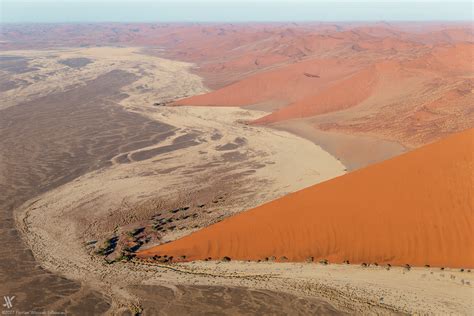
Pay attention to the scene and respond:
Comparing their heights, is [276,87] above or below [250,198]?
above

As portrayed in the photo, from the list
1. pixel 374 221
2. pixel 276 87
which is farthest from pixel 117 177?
pixel 276 87

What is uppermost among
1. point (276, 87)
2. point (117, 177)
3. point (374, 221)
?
point (276, 87)

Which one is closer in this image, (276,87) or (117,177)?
(117,177)

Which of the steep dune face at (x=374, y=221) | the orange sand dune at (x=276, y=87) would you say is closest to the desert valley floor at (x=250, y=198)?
the steep dune face at (x=374, y=221)

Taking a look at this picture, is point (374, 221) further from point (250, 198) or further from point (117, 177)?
point (117, 177)

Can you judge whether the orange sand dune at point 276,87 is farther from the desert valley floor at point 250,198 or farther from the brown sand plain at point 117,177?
the brown sand plain at point 117,177

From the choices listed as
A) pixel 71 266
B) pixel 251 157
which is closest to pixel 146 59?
pixel 251 157

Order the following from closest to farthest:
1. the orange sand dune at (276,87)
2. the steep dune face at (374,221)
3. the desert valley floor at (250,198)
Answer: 1. the desert valley floor at (250,198)
2. the steep dune face at (374,221)
3. the orange sand dune at (276,87)
